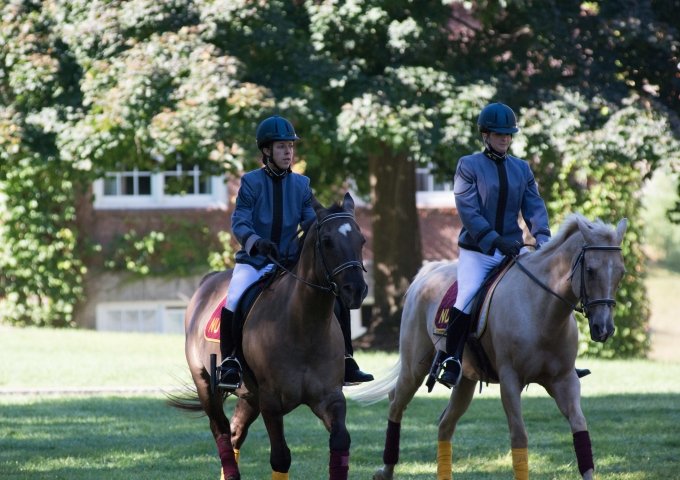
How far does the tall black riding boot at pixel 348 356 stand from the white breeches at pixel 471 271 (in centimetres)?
102

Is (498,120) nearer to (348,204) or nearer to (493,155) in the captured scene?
(493,155)

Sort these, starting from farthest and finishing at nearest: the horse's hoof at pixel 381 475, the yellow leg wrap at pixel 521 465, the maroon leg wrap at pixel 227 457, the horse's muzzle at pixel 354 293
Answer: the horse's hoof at pixel 381 475, the maroon leg wrap at pixel 227 457, the yellow leg wrap at pixel 521 465, the horse's muzzle at pixel 354 293

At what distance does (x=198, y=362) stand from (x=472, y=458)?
114 inches

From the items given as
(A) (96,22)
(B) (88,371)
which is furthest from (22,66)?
(B) (88,371)

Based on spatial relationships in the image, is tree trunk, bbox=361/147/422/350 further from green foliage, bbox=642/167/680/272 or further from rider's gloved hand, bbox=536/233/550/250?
A: green foliage, bbox=642/167/680/272

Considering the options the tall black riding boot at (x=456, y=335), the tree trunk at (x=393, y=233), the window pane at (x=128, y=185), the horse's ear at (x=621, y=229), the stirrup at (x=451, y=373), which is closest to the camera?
the horse's ear at (x=621, y=229)

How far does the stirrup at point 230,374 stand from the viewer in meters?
8.25

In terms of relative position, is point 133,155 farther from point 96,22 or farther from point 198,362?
point 198,362

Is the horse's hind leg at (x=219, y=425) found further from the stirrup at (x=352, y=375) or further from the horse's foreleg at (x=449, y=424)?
the horse's foreleg at (x=449, y=424)

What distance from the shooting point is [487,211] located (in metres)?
9.23

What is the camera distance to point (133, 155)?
20312 mm

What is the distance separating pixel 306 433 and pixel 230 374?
472 centimetres

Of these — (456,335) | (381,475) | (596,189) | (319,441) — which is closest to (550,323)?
(456,335)

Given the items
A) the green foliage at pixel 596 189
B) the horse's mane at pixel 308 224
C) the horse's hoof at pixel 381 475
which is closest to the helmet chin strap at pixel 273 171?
the horse's mane at pixel 308 224
